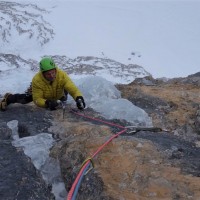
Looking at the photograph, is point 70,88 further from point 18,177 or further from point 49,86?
point 18,177

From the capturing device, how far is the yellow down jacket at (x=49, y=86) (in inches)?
292

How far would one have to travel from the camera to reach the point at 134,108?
8023 mm

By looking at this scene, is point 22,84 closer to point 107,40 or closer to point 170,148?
point 170,148

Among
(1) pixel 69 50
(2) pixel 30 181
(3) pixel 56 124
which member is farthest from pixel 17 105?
(1) pixel 69 50

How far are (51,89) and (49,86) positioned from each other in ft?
0.32

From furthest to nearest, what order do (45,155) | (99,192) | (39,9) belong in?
(39,9), (45,155), (99,192)

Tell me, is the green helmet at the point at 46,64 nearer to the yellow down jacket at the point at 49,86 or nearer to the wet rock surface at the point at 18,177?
the yellow down jacket at the point at 49,86

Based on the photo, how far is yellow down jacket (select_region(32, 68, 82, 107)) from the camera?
741 cm

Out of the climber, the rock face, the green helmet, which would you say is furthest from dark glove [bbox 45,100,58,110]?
the green helmet

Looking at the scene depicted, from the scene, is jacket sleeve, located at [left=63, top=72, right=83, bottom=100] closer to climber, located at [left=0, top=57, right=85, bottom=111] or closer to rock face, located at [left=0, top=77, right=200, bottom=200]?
climber, located at [left=0, top=57, right=85, bottom=111]

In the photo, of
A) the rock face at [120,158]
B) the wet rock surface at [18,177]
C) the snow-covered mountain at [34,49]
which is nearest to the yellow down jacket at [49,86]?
the rock face at [120,158]

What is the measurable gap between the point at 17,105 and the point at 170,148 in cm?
374

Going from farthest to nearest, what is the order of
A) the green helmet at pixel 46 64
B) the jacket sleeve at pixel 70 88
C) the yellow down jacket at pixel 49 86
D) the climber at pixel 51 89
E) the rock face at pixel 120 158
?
the jacket sleeve at pixel 70 88, the yellow down jacket at pixel 49 86, the climber at pixel 51 89, the green helmet at pixel 46 64, the rock face at pixel 120 158

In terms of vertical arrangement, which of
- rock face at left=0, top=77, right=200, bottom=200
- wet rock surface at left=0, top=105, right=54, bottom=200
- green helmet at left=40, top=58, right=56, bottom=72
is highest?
green helmet at left=40, top=58, right=56, bottom=72
